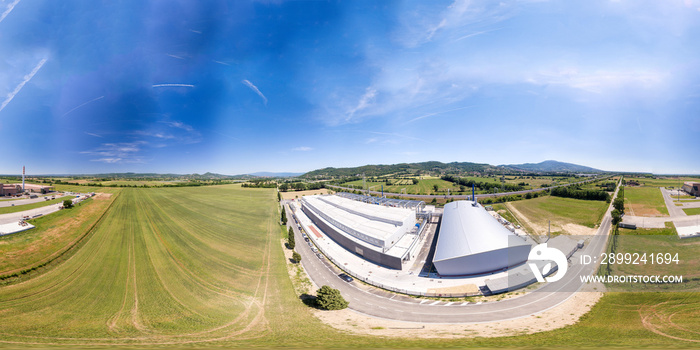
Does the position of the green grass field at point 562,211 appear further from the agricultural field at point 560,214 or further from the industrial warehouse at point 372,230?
the industrial warehouse at point 372,230

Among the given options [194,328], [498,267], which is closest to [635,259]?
[498,267]

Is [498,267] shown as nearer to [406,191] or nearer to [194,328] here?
[194,328]

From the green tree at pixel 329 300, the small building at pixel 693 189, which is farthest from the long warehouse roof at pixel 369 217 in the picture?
the small building at pixel 693 189

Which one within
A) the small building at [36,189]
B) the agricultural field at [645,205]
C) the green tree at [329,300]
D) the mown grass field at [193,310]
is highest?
the small building at [36,189]

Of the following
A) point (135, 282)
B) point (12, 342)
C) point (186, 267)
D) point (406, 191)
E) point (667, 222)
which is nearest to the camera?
point (12, 342)

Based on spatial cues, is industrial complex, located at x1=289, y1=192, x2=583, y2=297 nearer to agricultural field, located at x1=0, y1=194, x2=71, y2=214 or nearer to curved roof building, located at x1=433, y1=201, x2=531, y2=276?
curved roof building, located at x1=433, y1=201, x2=531, y2=276
